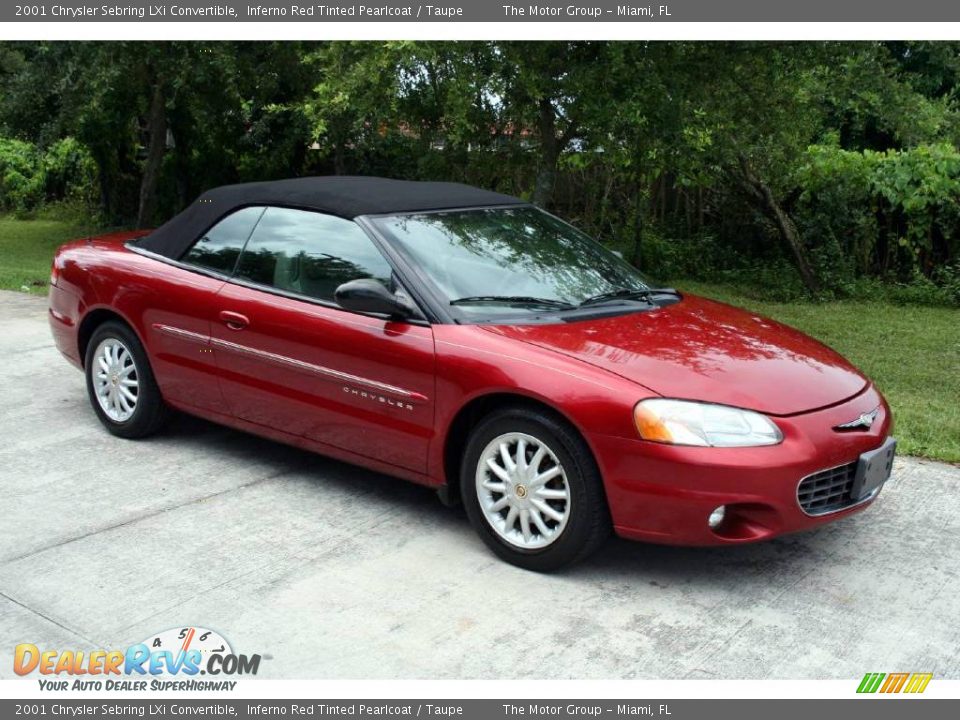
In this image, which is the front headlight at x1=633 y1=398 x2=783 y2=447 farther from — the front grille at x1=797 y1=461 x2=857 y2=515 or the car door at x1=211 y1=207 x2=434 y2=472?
the car door at x1=211 y1=207 x2=434 y2=472

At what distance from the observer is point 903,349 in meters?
9.41

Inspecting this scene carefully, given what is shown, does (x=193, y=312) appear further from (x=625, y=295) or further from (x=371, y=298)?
(x=625, y=295)

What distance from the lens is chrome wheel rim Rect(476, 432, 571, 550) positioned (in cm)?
431

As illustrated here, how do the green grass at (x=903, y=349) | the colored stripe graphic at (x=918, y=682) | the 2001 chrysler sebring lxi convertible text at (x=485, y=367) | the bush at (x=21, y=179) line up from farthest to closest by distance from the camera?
1. the bush at (x=21, y=179)
2. the green grass at (x=903, y=349)
3. the 2001 chrysler sebring lxi convertible text at (x=485, y=367)
4. the colored stripe graphic at (x=918, y=682)

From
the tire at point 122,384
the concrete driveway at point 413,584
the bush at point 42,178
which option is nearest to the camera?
the concrete driveway at point 413,584

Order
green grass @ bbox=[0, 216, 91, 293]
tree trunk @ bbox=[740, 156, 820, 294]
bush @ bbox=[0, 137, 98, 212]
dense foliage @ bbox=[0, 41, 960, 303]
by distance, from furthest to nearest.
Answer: bush @ bbox=[0, 137, 98, 212] → green grass @ bbox=[0, 216, 91, 293] → tree trunk @ bbox=[740, 156, 820, 294] → dense foliage @ bbox=[0, 41, 960, 303]

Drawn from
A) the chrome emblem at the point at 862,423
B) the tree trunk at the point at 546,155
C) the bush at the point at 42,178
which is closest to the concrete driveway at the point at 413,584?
the chrome emblem at the point at 862,423

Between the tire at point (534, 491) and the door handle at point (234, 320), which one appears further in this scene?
the door handle at point (234, 320)

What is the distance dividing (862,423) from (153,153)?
15.5 meters

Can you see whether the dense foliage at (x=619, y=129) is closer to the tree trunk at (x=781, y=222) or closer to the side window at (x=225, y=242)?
the tree trunk at (x=781, y=222)

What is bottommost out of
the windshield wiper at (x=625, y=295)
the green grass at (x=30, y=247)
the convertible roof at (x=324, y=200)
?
the green grass at (x=30, y=247)

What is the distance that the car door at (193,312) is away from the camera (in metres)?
5.56

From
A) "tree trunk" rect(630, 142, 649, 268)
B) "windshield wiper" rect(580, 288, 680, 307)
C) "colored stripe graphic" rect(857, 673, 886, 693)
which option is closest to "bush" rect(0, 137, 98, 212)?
"tree trunk" rect(630, 142, 649, 268)

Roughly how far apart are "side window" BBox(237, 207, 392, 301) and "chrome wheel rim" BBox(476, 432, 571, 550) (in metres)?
1.00
